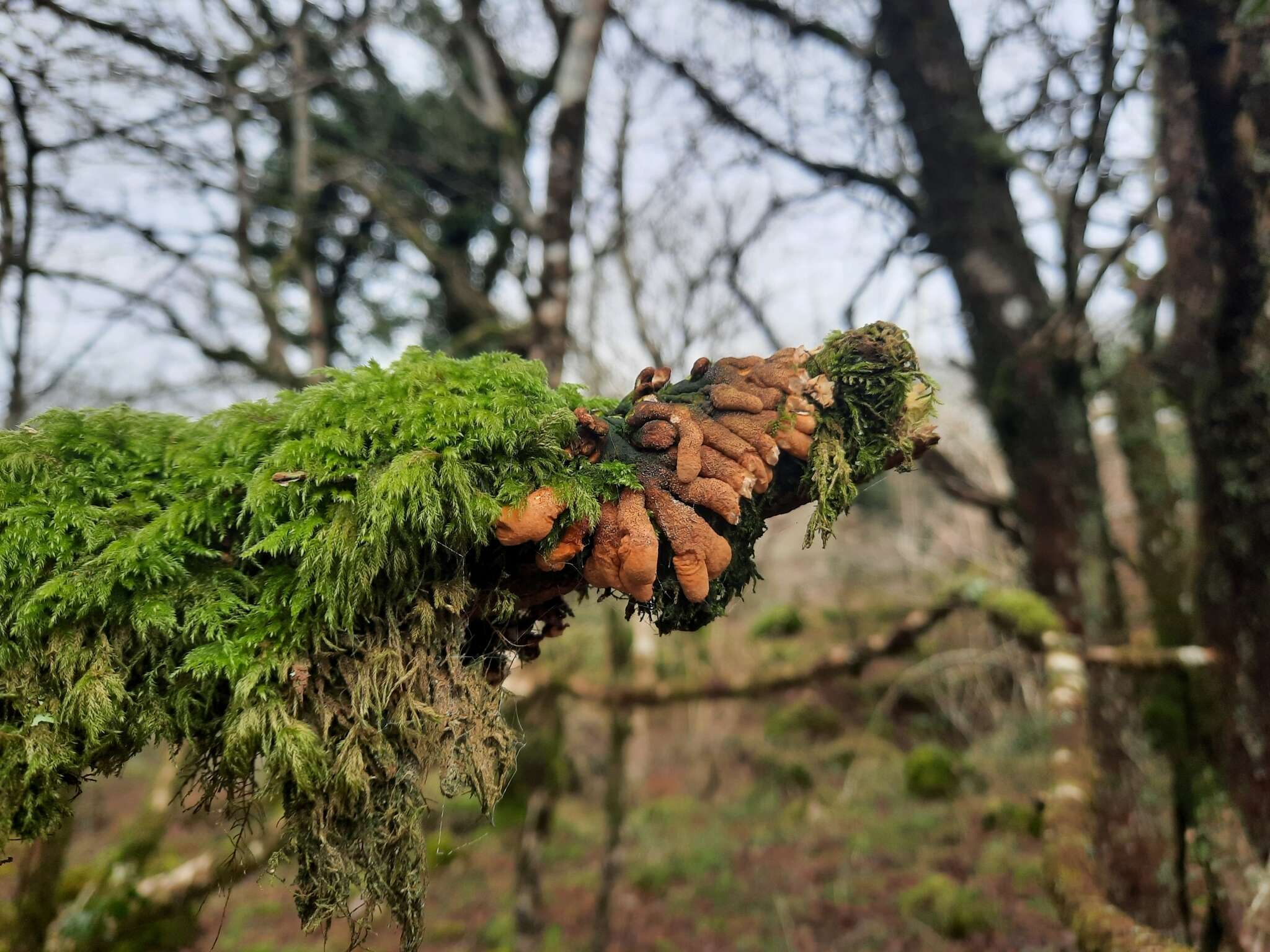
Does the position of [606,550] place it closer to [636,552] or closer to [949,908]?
[636,552]

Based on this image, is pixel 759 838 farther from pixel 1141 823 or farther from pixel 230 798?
pixel 230 798

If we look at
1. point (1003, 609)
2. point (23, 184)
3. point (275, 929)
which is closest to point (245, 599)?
point (1003, 609)

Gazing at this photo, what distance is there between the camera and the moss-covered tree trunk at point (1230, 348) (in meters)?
2.70

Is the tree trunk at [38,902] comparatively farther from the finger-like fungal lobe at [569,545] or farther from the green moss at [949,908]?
the green moss at [949,908]

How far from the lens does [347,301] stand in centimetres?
821

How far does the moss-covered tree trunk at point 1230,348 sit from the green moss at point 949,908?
4.22 metres

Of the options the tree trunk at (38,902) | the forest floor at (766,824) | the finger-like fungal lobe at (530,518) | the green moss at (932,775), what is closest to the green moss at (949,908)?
the forest floor at (766,824)

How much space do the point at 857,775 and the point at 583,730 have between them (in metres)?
4.94

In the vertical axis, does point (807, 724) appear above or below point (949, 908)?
above

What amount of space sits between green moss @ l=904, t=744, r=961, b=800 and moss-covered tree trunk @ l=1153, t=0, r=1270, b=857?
7.27 metres

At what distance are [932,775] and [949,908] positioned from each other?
3391mm

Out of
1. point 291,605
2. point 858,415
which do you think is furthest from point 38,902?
point 858,415

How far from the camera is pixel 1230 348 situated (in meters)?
3.03

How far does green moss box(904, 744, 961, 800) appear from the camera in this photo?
963 centimetres
